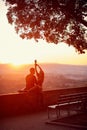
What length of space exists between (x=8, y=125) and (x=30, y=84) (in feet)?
15.0

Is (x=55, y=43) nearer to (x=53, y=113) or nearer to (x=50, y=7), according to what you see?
(x=50, y=7)

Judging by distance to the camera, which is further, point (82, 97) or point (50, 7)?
point (50, 7)

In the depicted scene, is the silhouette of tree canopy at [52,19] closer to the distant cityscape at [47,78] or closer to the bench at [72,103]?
the bench at [72,103]

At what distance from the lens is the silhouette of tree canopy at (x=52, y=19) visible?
19.0m

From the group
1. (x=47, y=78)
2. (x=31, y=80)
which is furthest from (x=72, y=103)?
(x=47, y=78)

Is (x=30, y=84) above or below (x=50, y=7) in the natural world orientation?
below

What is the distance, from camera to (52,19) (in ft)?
65.5

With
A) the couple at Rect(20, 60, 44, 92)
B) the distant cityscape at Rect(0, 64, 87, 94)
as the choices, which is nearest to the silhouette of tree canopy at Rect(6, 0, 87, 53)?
the couple at Rect(20, 60, 44, 92)

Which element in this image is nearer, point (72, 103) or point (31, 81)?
point (72, 103)

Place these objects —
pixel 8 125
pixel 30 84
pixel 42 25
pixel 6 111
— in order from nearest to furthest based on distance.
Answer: pixel 8 125, pixel 6 111, pixel 30 84, pixel 42 25

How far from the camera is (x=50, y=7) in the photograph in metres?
19.2

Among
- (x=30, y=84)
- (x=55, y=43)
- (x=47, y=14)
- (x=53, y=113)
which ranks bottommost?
(x=53, y=113)

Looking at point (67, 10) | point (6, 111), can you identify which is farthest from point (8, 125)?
point (67, 10)

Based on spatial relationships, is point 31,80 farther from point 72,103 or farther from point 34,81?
point 72,103
